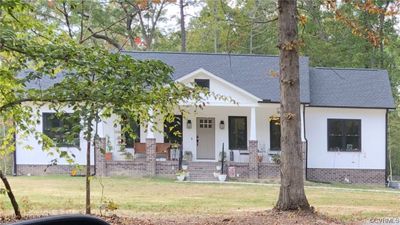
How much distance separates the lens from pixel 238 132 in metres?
27.0

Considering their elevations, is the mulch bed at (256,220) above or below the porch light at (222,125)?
below

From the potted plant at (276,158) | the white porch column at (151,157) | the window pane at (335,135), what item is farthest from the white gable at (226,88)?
the window pane at (335,135)

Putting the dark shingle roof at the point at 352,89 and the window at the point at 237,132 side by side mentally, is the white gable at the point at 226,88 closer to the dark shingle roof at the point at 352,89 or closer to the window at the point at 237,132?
the window at the point at 237,132

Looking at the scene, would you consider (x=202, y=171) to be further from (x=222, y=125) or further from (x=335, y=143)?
(x=335, y=143)

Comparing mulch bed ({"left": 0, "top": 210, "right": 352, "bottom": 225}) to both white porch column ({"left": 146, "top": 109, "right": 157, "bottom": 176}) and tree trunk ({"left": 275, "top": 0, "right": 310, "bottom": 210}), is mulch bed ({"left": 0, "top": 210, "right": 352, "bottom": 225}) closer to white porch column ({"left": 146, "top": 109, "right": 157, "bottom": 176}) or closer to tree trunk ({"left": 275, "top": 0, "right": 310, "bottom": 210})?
tree trunk ({"left": 275, "top": 0, "right": 310, "bottom": 210})

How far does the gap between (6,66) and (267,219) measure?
4.51m

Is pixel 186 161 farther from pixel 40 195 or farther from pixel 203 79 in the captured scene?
pixel 40 195

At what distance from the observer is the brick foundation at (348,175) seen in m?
26.2

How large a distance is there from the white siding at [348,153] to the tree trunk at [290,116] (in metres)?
17.7

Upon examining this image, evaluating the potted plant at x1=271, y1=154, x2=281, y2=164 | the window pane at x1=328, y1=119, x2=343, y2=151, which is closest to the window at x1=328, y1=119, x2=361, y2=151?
the window pane at x1=328, y1=119, x2=343, y2=151

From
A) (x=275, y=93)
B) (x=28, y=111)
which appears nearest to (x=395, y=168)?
(x=275, y=93)

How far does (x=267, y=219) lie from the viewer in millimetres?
8289

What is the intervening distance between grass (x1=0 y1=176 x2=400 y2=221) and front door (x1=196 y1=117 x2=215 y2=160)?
478 cm

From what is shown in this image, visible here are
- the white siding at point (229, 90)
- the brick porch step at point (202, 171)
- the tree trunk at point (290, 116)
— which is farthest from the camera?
the white siding at point (229, 90)
